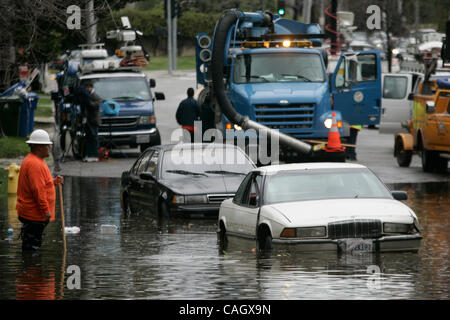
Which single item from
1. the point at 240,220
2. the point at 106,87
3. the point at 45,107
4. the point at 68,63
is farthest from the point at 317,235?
the point at 45,107

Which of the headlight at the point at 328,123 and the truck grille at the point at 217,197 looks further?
the headlight at the point at 328,123

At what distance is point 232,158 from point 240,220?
4816 millimetres

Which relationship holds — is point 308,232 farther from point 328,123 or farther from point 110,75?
point 110,75

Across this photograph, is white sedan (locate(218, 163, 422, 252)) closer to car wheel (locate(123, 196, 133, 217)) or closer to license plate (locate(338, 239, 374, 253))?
license plate (locate(338, 239, 374, 253))

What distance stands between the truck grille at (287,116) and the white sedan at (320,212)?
39.2ft

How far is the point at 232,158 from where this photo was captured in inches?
749

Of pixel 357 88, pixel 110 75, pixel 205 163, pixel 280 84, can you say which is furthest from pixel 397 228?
pixel 110 75

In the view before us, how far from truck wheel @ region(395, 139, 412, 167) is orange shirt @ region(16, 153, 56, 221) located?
54.5 ft

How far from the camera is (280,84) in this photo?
27062mm

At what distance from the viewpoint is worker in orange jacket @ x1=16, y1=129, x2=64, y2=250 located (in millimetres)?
13414

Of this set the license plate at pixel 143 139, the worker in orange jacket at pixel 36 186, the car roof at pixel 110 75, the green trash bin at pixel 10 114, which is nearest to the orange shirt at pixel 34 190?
the worker in orange jacket at pixel 36 186

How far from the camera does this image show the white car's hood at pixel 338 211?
12.9 metres

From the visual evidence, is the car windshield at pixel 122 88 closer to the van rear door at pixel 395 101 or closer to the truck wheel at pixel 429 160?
the van rear door at pixel 395 101

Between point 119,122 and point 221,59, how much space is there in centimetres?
504
